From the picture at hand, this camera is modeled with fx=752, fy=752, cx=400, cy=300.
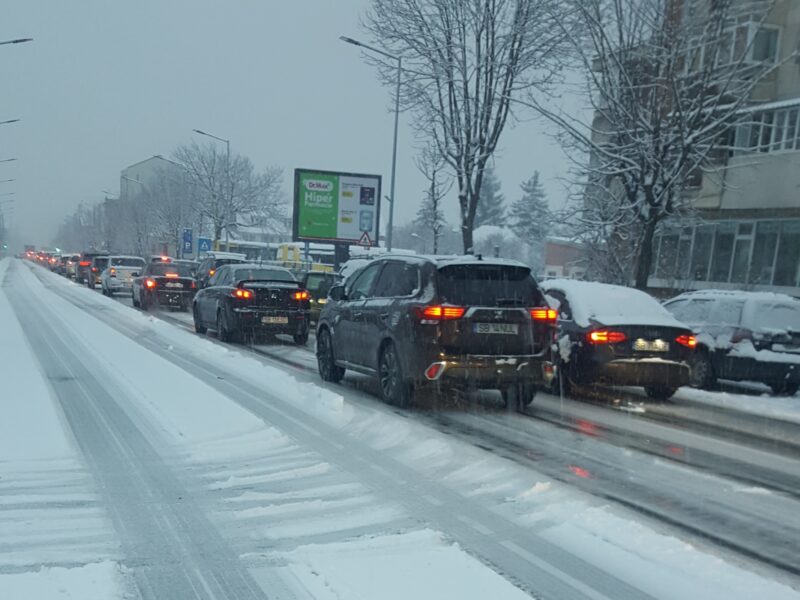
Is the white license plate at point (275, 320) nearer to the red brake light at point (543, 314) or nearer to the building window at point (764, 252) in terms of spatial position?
the red brake light at point (543, 314)

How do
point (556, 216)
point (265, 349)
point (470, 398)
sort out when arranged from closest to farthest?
point (470, 398), point (265, 349), point (556, 216)

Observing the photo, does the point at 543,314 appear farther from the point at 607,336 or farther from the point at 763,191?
the point at 763,191

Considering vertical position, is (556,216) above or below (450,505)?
above

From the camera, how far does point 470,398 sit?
10055 mm

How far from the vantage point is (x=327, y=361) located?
11.1m

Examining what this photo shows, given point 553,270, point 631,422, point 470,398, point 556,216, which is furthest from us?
point 553,270

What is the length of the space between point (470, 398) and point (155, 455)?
4846mm

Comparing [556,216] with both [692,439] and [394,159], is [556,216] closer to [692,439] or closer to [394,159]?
[394,159]

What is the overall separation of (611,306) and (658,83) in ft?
29.0

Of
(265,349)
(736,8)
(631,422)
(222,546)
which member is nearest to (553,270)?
(736,8)

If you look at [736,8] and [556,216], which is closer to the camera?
[736,8]

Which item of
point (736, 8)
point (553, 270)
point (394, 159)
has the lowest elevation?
point (553, 270)

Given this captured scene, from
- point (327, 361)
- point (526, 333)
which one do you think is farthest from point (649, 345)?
point (327, 361)

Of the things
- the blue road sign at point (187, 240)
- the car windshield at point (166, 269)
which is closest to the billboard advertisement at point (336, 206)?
the car windshield at point (166, 269)
